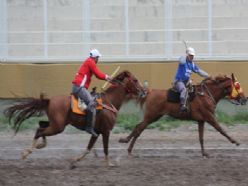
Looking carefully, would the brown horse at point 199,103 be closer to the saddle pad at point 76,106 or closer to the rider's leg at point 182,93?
the rider's leg at point 182,93

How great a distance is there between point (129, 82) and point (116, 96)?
1.25ft

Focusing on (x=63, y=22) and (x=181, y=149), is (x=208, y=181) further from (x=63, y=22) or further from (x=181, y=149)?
(x=63, y=22)

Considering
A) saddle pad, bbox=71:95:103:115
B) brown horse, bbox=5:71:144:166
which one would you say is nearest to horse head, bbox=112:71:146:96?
brown horse, bbox=5:71:144:166

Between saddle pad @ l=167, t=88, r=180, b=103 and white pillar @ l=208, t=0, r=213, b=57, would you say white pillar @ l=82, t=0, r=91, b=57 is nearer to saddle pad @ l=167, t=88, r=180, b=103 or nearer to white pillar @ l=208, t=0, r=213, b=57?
white pillar @ l=208, t=0, r=213, b=57

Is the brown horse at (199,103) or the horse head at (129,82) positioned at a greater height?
the horse head at (129,82)

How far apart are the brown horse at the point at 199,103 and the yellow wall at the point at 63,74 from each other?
251 inches

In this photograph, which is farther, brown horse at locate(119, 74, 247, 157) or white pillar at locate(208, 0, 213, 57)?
white pillar at locate(208, 0, 213, 57)

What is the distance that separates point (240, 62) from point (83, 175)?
11.9 metres

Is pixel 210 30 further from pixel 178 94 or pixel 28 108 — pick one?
pixel 28 108

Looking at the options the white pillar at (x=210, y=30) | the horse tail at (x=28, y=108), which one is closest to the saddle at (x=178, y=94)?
the horse tail at (x=28, y=108)

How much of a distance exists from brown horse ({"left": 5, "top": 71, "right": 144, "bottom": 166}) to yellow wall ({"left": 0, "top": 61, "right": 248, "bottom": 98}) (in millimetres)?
9048

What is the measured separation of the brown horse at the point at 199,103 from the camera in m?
17.1

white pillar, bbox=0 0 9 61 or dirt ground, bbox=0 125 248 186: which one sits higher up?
white pillar, bbox=0 0 9 61

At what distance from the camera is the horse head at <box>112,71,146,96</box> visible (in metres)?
14.9
